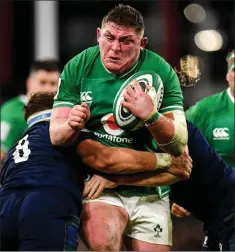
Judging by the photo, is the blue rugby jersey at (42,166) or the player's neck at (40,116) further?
the player's neck at (40,116)

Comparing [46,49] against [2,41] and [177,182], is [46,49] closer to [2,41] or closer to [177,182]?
[2,41]

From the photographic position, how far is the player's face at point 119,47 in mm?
1681

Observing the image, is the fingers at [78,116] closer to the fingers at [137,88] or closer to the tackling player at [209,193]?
the fingers at [137,88]

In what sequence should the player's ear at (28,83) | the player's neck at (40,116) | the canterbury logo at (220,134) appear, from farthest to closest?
the player's ear at (28,83) → the canterbury logo at (220,134) → the player's neck at (40,116)

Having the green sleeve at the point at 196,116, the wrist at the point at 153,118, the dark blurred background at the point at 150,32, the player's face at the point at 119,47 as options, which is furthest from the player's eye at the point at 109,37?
the green sleeve at the point at 196,116

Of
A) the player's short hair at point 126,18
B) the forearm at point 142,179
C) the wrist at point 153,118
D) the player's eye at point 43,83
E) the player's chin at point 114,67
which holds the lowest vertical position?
the forearm at point 142,179

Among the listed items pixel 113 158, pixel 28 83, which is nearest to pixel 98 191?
pixel 113 158

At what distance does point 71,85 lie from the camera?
171cm

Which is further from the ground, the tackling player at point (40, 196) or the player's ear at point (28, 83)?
the player's ear at point (28, 83)

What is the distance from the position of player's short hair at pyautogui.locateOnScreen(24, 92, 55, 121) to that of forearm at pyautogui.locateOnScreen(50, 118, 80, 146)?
17cm

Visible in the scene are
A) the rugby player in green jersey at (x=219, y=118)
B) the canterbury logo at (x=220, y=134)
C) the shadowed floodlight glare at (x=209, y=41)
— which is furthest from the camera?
the shadowed floodlight glare at (x=209, y=41)

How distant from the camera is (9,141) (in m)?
2.90

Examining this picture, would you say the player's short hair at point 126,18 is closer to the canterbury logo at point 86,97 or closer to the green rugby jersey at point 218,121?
the canterbury logo at point 86,97

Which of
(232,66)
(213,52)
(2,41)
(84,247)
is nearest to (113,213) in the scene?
(84,247)
